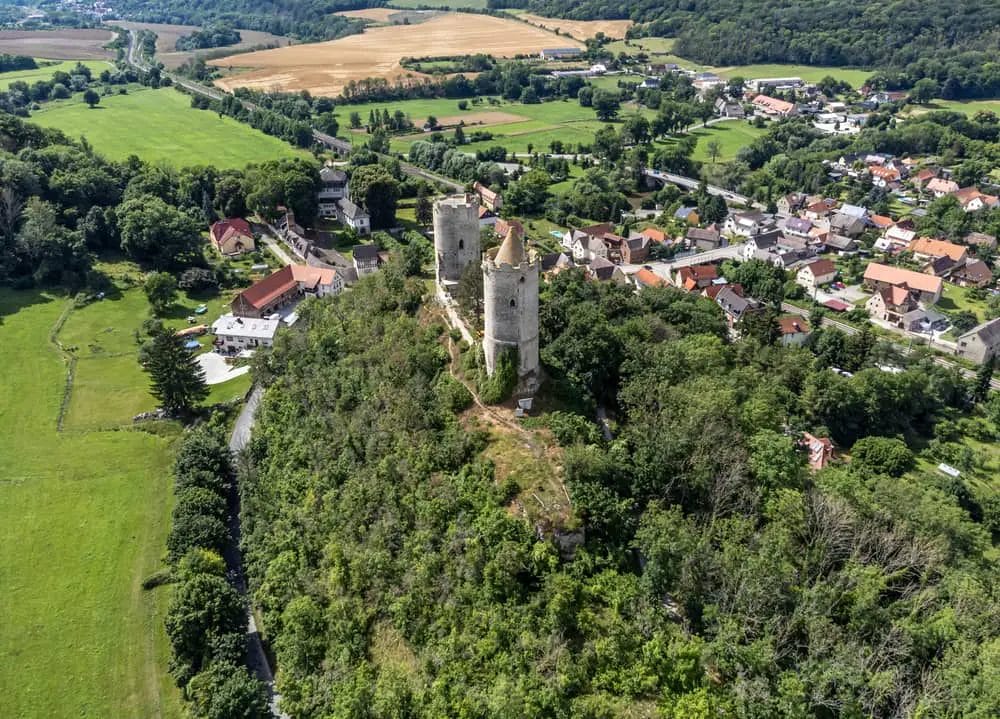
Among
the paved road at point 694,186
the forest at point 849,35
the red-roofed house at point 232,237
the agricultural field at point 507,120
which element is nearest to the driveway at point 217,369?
the red-roofed house at point 232,237

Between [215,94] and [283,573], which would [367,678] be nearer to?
[283,573]

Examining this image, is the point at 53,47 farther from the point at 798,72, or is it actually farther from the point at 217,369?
the point at 798,72

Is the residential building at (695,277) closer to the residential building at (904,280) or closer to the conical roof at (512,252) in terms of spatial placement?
Result: the residential building at (904,280)

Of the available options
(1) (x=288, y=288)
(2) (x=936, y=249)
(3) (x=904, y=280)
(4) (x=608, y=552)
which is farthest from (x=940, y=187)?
(4) (x=608, y=552)

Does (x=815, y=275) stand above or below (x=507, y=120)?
below

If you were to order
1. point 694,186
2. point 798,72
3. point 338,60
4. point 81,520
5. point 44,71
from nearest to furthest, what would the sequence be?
point 81,520
point 694,186
point 44,71
point 338,60
point 798,72

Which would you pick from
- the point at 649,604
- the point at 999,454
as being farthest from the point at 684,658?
the point at 999,454

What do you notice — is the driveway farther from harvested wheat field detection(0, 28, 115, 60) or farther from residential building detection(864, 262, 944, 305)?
harvested wheat field detection(0, 28, 115, 60)
